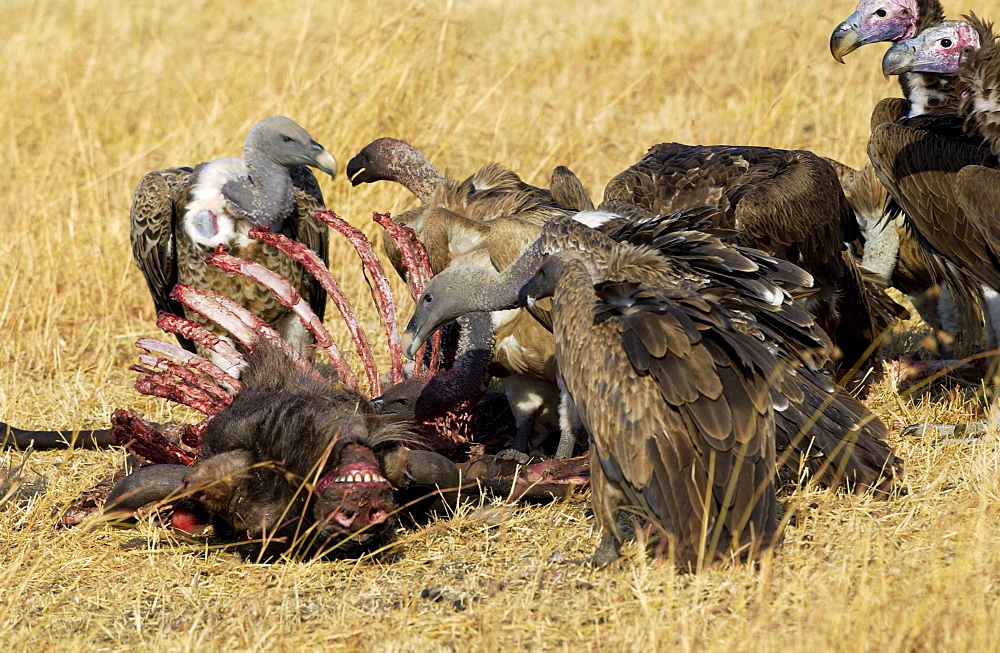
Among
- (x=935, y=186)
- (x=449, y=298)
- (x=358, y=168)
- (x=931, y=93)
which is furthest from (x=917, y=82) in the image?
(x=358, y=168)

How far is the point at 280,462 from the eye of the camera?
10.7 ft

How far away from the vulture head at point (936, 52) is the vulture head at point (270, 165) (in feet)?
7.76

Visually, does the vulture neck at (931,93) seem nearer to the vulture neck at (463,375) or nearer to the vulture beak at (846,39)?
the vulture beak at (846,39)

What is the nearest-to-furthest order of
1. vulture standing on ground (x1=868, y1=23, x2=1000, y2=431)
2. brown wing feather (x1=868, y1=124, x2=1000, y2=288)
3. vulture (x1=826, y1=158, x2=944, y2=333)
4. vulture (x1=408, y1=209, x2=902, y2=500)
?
vulture (x1=408, y1=209, x2=902, y2=500), vulture standing on ground (x1=868, y1=23, x2=1000, y2=431), brown wing feather (x1=868, y1=124, x2=1000, y2=288), vulture (x1=826, y1=158, x2=944, y2=333)

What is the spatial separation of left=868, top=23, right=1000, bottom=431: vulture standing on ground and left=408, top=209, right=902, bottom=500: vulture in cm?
94

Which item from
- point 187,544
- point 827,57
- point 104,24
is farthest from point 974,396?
point 104,24

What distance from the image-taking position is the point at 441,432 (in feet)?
13.6

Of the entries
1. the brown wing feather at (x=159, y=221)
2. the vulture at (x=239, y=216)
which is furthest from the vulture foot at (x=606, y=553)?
the brown wing feather at (x=159, y=221)

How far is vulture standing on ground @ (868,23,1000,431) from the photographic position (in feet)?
13.5

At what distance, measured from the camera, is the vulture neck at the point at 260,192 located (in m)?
5.02

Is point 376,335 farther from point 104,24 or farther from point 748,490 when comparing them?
point 104,24

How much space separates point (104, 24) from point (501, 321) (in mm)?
7710

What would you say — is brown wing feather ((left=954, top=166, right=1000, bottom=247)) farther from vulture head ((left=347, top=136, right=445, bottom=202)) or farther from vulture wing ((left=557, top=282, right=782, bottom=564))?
vulture head ((left=347, top=136, right=445, bottom=202))

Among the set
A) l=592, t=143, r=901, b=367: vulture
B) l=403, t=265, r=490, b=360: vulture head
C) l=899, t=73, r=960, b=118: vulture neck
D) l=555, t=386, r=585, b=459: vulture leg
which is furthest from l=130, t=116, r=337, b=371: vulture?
l=899, t=73, r=960, b=118: vulture neck
